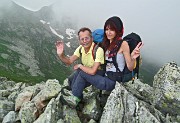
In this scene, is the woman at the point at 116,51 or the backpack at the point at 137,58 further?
the backpack at the point at 137,58

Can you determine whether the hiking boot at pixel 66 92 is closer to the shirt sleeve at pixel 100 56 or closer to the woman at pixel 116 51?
the woman at pixel 116 51

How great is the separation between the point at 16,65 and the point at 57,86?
18261 centimetres

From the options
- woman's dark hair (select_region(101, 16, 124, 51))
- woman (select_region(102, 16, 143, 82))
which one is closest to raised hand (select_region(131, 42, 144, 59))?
woman (select_region(102, 16, 143, 82))

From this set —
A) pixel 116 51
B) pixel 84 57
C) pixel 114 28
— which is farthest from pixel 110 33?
pixel 84 57

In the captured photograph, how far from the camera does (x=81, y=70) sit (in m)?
16.6

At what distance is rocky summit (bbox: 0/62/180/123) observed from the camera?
50.0 ft

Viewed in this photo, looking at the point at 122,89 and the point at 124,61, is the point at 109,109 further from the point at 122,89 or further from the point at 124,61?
the point at 124,61

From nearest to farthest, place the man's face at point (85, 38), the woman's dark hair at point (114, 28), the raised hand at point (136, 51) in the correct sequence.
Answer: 1. the raised hand at point (136, 51)
2. the woman's dark hair at point (114, 28)
3. the man's face at point (85, 38)

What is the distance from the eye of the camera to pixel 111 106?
50.0 ft

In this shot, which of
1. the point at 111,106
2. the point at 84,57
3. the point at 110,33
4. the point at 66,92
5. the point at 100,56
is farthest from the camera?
the point at 66,92

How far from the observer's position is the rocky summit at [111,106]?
15.2 meters

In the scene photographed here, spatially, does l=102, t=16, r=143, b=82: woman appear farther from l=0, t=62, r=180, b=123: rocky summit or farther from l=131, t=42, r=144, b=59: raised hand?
l=0, t=62, r=180, b=123: rocky summit

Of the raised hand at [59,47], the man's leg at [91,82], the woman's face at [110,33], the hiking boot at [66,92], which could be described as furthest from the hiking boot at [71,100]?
the woman's face at [110,33]

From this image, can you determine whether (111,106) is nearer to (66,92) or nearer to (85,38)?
(66,92)
